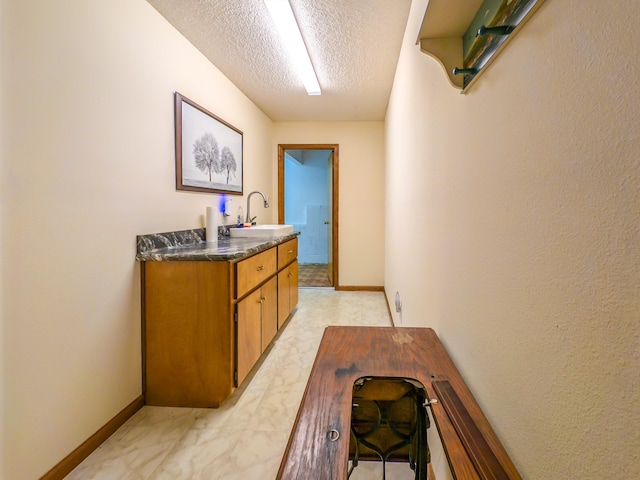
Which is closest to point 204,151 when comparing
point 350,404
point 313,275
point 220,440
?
point 220,440

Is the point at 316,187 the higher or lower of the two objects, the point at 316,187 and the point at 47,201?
the higher

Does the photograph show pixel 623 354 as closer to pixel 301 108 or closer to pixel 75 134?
pixel 75 134

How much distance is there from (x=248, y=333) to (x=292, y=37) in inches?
78.7

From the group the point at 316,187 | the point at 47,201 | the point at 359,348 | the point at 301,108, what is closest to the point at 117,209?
the point at 47,201

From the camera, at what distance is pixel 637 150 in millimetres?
326

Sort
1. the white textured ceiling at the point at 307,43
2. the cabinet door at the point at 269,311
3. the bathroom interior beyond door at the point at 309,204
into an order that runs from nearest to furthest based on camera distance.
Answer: the white textured ceiling at the point at 307,43 < the cabinet door at the point at 269,311 < the bathroom interior beyond door at the point at 309,204

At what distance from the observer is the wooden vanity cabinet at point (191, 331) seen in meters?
1.70

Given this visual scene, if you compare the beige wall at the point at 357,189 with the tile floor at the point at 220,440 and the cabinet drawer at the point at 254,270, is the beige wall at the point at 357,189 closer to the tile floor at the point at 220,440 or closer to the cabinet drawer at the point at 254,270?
the cabinet drawer at the point at 254,270

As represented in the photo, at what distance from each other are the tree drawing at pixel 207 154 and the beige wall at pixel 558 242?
198cm

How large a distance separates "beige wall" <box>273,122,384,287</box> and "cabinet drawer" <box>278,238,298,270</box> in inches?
49.2

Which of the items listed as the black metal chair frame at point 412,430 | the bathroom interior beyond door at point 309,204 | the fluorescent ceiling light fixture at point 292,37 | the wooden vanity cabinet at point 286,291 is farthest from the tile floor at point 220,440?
A: the bathroom interior beyond door at point 309,204

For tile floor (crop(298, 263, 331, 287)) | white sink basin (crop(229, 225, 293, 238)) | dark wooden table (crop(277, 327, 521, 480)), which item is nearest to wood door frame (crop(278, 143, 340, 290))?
tile floor (crop(298, 263, 331, 287))

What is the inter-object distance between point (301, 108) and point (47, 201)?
9.97 feet

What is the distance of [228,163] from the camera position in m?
2.84
